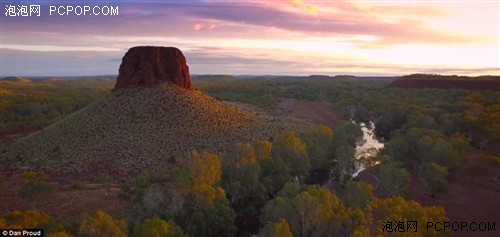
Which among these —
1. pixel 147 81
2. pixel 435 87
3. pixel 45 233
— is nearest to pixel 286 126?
pixel 147 81

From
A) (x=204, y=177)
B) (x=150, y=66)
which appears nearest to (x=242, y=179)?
(x=204, y=177)

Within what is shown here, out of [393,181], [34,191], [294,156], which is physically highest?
[294,156]

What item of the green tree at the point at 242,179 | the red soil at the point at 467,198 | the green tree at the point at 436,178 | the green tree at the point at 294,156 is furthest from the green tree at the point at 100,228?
the green tree at the point at 436,178

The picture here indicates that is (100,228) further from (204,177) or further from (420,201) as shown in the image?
(420,201)

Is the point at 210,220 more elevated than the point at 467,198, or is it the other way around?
the point at 210,220

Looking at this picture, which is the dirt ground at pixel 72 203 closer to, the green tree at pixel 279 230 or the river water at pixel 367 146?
the green tree at pixel 279 230

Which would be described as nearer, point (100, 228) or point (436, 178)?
point (100, 228)

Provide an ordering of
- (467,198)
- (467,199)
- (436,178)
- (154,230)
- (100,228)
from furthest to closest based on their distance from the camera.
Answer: (467,198), (467,199), (436,178), (154,230), (100,228)

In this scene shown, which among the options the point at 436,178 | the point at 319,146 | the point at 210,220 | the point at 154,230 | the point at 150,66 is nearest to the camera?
the point at 154,230
